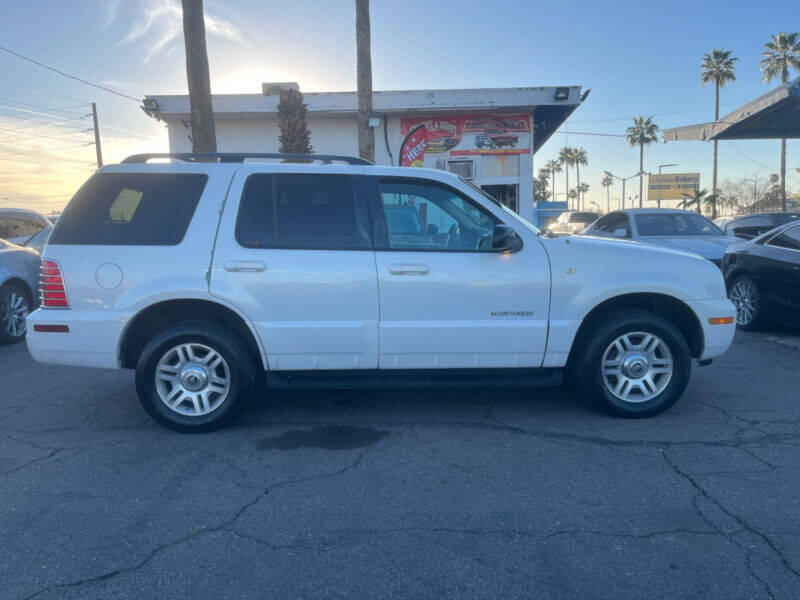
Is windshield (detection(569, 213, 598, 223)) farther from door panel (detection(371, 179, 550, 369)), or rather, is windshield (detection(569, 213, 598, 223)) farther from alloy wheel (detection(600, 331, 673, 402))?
door panel (detection(371, 179, 550, 369))

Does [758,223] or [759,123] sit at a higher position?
[759,123]

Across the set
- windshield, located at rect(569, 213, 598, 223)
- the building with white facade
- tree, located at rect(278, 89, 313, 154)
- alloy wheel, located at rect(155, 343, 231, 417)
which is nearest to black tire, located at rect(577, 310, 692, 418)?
alloy wheel, located at rect(155, 343, 231, 417)

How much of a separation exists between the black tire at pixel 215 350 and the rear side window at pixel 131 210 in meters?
0.69

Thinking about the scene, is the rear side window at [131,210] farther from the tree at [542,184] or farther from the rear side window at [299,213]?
the tree at [542,184]

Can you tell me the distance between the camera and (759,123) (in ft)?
43.6

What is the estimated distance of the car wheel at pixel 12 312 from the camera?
7320 mm

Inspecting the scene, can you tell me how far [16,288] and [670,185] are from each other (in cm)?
6424

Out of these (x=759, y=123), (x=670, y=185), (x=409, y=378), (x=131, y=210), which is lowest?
(x=409, y=378)

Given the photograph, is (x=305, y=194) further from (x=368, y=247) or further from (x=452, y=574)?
(x=452, y=574)

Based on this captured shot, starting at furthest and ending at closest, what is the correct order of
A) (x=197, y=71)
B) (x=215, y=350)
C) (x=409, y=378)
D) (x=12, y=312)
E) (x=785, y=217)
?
(x=785, y=217) → (x=197, y=71) → (x=12, y=312) → (x=409, y=378) → (x=215, y=350)

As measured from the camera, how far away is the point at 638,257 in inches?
170

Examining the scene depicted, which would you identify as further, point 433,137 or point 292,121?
point 433,137

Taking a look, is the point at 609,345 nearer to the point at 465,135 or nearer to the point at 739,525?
the point at 739,525

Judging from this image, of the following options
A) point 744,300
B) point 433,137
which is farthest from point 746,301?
point 433,137
